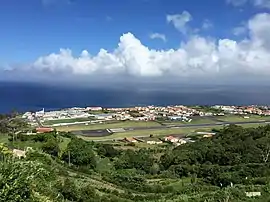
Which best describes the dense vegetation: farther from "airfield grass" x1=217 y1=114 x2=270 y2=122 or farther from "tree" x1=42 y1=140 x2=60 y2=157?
"airfield grass" x1=217 y1=114 x2=270 y2=122

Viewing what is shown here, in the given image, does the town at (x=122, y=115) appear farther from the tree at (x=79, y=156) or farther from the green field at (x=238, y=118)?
the tree at (x=79, y=156)

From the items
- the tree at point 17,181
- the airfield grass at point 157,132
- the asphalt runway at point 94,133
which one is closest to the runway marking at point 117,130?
the asphalt runway at point 94,133

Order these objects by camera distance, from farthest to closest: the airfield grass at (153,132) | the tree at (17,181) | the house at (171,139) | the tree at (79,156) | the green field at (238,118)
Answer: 1. the green field at (238,118)
2. the airfield grass at (153,132)
3. the house at (171,139)
4. the tree at (79,156)
5. the tree at (17,181)

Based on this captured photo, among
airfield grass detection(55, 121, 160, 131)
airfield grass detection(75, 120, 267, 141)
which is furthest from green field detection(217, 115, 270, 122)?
airfield grass detection(55, 121, 160, 131)

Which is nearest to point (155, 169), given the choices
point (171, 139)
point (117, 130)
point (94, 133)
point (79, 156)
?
point (79, 156)

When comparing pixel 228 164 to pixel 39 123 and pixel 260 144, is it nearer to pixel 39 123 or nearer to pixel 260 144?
pixel 260 144

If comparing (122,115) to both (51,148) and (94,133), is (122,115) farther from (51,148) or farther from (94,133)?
(51,148)

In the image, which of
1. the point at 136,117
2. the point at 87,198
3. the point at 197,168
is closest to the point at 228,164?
the point at 197,168

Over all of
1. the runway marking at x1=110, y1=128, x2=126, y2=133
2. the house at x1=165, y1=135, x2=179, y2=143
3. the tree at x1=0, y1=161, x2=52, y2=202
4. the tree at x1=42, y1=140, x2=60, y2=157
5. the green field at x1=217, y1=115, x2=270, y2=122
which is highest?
the tree at x1=0, y1=161, x2=52, y2=202

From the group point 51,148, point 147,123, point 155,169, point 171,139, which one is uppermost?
point 147,123
